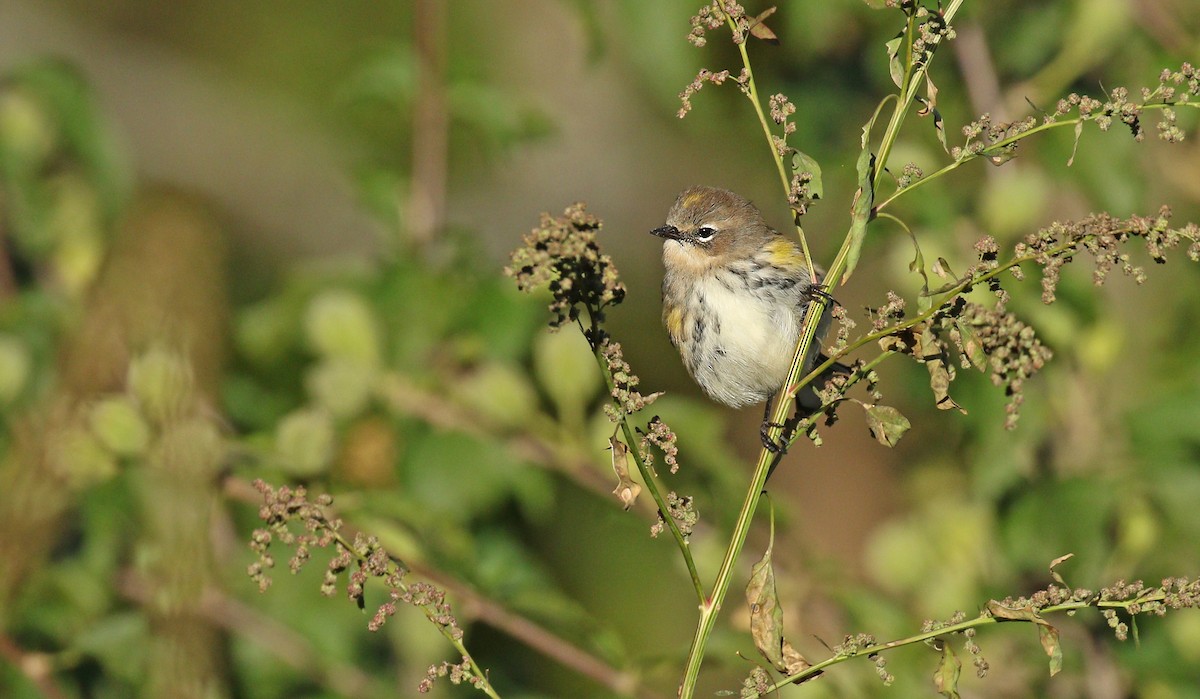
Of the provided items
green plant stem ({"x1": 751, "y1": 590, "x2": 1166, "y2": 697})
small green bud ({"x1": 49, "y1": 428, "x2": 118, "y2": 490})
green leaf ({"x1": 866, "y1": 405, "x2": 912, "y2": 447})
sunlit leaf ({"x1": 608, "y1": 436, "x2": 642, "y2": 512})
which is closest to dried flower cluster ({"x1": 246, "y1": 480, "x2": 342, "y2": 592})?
sunlit leaf ({"x1": 608, "y1": 436, "x2": 642, "y2": 512})

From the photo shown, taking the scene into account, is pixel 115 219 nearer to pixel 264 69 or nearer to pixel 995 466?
pixel 995 466

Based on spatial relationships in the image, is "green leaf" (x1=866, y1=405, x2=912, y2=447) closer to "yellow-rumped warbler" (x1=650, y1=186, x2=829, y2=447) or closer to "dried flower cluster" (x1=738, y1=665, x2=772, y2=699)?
"dried flower cluster" (x1=738, y1=665, x2=772, y2=699)

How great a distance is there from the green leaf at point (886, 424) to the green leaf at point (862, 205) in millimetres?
191

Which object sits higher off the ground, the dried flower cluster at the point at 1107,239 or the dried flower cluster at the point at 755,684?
the dried flower cluster at the point at 1107,239

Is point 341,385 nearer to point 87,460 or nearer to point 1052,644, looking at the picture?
point 87,460

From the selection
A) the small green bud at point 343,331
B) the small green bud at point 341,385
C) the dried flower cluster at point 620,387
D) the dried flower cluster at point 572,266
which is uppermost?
the small green bud at point 343,331

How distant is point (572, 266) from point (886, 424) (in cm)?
43

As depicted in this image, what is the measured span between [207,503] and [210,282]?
25cm

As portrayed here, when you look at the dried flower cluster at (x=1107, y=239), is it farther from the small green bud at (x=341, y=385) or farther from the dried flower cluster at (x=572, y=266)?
the small green bud at (x=341, y=385)

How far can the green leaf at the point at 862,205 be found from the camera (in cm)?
138

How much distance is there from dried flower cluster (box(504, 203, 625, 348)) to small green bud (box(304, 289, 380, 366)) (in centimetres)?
165

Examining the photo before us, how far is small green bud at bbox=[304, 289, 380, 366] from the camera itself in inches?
121

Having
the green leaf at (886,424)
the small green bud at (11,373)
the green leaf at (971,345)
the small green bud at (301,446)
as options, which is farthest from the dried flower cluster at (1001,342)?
the small green bud at (11,373)

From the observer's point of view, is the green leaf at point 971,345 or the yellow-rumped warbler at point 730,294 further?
the yellow-rumped warbler at point 730,294
